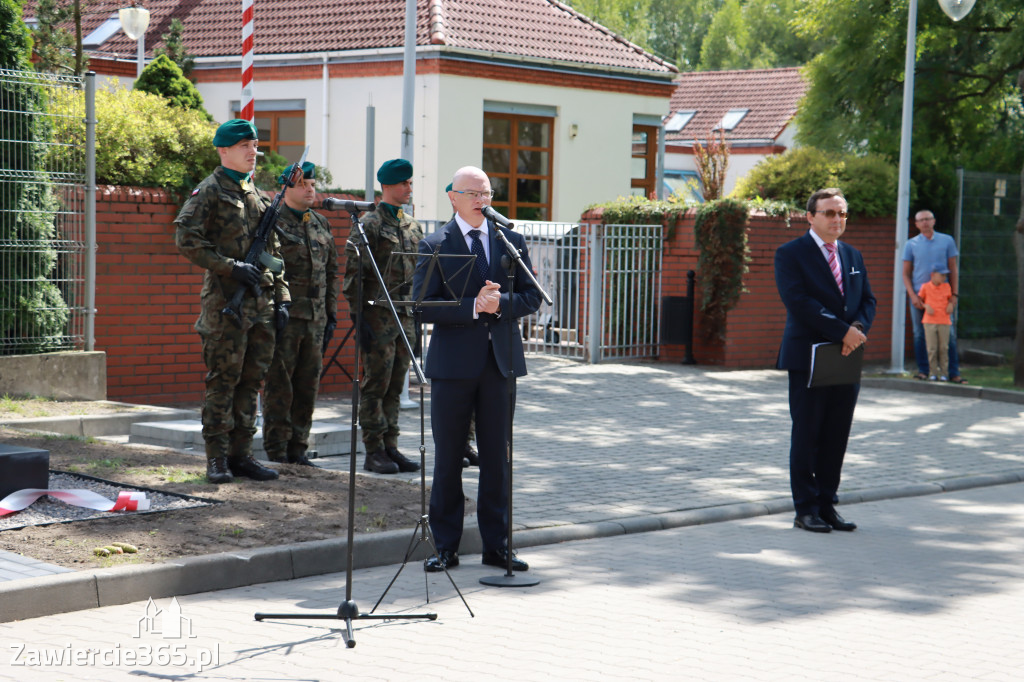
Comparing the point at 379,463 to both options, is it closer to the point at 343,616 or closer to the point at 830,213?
the point at 830,213

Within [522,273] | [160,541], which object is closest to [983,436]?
[522,273]

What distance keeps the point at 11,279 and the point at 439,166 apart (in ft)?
42.5

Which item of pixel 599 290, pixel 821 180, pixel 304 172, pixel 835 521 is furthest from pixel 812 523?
pixel 821 180

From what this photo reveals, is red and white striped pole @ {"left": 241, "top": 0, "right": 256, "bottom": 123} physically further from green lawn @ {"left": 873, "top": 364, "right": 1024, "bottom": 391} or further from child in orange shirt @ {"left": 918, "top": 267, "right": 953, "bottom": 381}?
green lawn @ {"left": 873, "top": 364, "right": 1024, "bottom": 391}

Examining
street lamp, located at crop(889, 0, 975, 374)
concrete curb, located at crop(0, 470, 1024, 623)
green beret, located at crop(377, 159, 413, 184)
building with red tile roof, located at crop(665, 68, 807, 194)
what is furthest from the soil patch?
building with red tile roof, located at crop(665, 68, 807, 194)

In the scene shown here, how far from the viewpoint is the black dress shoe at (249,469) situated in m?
8.52

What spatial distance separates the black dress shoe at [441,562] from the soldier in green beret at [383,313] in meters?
2.29

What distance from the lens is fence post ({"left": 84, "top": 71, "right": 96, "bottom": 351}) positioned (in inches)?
470

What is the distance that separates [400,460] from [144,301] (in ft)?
13.8

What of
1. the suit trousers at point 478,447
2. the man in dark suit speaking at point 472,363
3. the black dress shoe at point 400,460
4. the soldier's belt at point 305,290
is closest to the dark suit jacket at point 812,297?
the man in dark suit speaking at point 472,363

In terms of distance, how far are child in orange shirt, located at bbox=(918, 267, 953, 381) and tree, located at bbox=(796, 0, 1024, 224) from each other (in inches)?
162

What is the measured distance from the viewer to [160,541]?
673cm

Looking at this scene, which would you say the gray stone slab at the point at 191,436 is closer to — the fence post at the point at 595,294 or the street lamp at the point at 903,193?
the fence post at the point at 595,294

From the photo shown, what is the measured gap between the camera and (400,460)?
956cm
